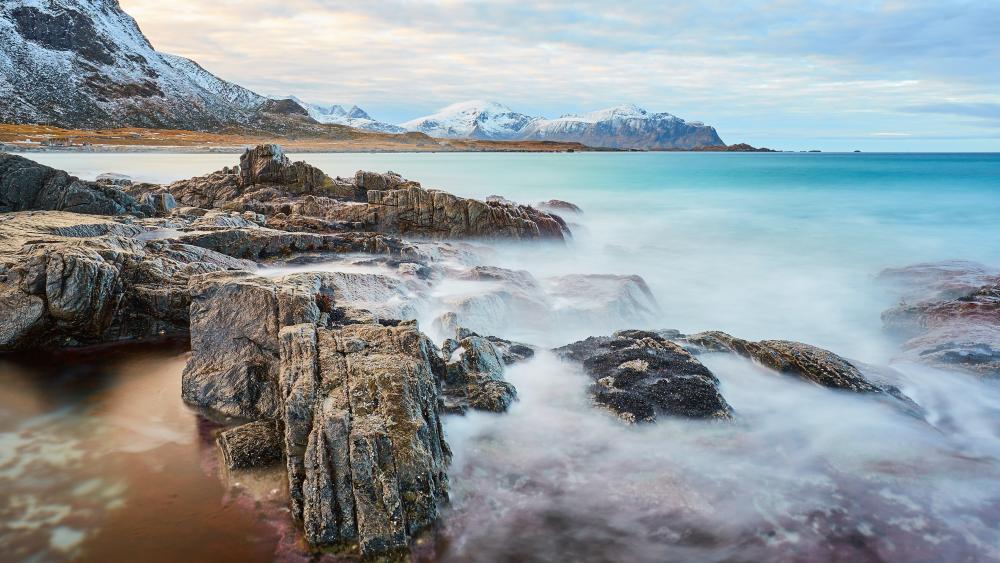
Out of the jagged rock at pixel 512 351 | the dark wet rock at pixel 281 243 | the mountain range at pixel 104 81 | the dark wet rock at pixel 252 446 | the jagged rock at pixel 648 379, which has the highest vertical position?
the mountain range at pixel 104 81

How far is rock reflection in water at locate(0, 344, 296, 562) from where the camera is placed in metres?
6.87

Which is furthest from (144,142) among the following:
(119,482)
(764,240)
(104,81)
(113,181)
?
(119,482)

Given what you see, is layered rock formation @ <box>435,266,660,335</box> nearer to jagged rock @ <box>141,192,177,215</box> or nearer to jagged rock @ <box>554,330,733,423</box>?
jagged rock @ <box>554,330,733,423</box>

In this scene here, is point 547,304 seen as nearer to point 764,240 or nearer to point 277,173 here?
point 277,173

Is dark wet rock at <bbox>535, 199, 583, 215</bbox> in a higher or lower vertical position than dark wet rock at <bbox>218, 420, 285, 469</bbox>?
higher

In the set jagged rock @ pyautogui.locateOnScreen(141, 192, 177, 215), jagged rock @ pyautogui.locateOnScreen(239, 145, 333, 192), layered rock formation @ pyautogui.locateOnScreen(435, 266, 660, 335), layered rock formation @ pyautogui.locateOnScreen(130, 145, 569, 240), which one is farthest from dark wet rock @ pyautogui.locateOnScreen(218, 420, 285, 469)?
jagged rock @ pyautogui.locateOnScreen(239, 145, 333, 192)

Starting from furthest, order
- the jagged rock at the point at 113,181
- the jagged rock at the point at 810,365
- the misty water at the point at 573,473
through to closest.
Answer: the jagged rock at the point at 113,181 → the jagged rock at the point at 810,365 → the misty water at the point at 573,473

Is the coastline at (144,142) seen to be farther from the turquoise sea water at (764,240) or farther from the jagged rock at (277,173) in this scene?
the jagged rock at (277,173)

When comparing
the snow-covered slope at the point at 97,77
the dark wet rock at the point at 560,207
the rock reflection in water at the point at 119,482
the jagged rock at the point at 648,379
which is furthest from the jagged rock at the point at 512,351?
the snow-covered slope at the point at 97,77

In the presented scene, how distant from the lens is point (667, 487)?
27.2 feet

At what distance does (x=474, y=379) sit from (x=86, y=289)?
8.68 meters

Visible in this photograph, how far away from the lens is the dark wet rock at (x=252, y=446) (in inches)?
326

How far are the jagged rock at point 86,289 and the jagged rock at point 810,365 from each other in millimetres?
12260

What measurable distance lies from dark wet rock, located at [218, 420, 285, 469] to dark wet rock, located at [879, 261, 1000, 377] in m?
13.0
